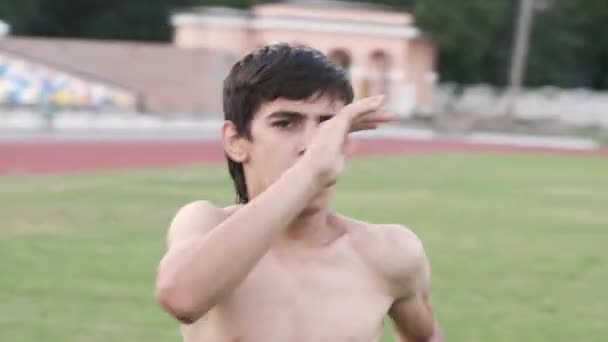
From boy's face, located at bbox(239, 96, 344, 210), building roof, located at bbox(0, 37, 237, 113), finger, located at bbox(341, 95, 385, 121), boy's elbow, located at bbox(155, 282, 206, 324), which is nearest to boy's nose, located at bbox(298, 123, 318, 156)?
boy's face, located at bbox(239, 96, 344, 210)

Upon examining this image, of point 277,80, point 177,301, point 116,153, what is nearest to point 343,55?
point 116,153

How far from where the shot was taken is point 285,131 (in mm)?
2246

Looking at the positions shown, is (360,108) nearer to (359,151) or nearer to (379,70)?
(359,151)

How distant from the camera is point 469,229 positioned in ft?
45.4

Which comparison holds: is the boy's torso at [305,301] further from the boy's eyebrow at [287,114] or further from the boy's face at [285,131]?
the boy's eyebrow at [287,114]

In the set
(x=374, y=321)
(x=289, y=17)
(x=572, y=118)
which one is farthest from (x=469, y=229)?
(x=572, y=118)

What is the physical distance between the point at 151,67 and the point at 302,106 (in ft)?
147

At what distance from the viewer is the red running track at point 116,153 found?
74.2ft

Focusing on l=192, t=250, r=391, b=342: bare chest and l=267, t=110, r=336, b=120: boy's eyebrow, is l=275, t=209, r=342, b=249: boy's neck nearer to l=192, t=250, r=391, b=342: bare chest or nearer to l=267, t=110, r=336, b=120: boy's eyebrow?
l=192, t=250, r=391, b=342: bare chest

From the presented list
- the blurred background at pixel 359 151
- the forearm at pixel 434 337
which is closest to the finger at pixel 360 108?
the forearm at pixel 434 337

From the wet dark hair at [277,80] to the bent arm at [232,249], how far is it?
0.74 ft

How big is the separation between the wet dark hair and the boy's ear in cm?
1

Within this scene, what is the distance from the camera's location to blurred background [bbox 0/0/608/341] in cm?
871

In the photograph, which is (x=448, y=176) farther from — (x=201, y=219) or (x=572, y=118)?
(x=572, y=118)
